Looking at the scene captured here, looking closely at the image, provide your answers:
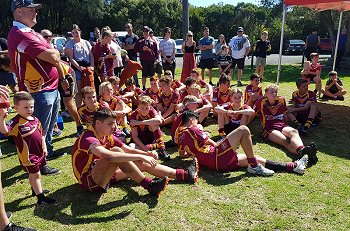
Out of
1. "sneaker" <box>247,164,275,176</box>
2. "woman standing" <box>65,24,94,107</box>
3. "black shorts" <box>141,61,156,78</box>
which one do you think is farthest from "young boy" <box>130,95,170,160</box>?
"black shorts" <box>141,61,156,78</box>

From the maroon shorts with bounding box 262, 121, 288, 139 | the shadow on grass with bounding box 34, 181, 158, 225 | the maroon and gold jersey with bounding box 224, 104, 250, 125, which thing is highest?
the maroon and gold jersey with bounding box 224, 104, 250, 125

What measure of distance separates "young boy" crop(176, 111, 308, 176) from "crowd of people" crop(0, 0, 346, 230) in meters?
0.01

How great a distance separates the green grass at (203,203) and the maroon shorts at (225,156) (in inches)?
5.2

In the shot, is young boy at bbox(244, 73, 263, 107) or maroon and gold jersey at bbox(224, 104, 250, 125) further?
young boy at bbox(244, 73, 263, 107)

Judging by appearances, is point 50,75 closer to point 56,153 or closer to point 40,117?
point 40,117

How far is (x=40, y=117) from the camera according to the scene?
4.48m

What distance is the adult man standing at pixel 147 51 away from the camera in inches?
396

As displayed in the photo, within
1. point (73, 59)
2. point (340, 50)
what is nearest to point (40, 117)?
point (73, 59)

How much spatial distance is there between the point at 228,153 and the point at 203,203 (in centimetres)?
90

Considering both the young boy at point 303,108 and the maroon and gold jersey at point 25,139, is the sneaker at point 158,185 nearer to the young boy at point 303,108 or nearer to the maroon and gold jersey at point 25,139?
the maroon and gold jersey at point 25,139

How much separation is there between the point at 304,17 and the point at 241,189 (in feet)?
124

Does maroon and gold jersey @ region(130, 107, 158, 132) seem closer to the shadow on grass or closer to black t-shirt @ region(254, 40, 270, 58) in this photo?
the shadow on grass

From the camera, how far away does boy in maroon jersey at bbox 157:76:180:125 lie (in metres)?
6.47

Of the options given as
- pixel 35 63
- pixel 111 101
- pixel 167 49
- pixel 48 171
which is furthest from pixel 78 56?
pixel 167 49
